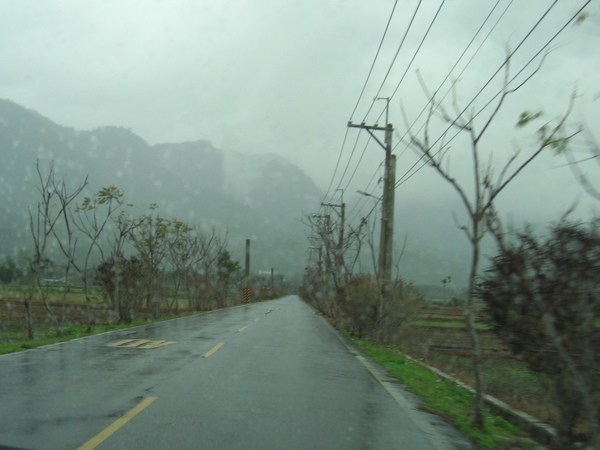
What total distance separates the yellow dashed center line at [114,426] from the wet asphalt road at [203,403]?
0.02 metres

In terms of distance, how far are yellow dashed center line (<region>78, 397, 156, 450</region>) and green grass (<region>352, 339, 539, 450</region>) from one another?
3.86m

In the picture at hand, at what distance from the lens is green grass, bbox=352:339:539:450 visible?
6.37 m

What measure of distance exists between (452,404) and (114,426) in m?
4.93

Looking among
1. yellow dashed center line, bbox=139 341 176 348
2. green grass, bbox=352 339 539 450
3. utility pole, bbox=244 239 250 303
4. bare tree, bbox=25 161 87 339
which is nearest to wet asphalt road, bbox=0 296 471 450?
green grass, bbox=352 339 539 450

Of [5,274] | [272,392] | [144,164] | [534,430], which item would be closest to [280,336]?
[272,392]

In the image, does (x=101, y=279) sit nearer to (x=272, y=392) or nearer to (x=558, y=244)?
(x=272, y=392)

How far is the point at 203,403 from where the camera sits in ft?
24.8

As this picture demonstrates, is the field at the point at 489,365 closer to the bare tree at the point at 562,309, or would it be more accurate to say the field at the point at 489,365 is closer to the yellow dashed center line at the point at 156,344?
the bare tree at the point at 562,309

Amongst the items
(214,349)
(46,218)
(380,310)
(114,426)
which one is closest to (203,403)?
(114,426)

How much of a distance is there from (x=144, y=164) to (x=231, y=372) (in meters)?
105

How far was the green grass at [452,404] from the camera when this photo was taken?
251 inches

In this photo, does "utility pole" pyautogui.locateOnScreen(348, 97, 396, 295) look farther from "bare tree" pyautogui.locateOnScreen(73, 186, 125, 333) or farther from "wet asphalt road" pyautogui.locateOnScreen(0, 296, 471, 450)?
"bare tree" pyautogui.locateOnScreen(73, 186, 125, 333)

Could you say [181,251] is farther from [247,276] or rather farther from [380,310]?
[247,276]

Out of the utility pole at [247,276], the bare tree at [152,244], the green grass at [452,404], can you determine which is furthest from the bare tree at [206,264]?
the green grass at [452,404]
